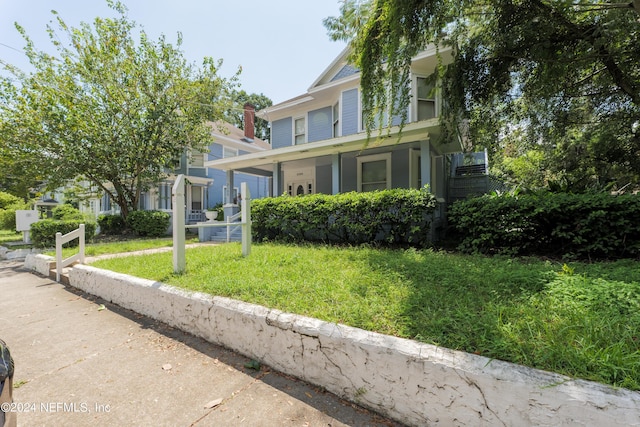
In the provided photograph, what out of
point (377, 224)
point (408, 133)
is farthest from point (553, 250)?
point (408, 133)

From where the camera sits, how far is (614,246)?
4855 mm

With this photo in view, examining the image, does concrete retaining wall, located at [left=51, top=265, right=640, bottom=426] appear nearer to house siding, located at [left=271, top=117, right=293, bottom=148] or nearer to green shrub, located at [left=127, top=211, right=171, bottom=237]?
house siding, located at [left=271, top=117, right=293, bottom=148]

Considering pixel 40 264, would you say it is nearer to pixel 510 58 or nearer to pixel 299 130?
pixel 299 130

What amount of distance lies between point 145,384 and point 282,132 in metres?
12.2

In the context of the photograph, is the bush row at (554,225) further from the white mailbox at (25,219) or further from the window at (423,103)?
the white mailbox at (25,219)

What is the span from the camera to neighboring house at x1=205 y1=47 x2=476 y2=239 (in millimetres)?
8828

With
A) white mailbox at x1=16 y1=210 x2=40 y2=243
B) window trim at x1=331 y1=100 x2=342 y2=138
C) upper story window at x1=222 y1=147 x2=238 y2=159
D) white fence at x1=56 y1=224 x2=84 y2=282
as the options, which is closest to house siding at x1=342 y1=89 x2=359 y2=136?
window trim at x1=331 y1=100 x2=342 y2=138

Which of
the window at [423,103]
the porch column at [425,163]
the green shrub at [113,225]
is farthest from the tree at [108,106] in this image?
the porch column at [425,163]

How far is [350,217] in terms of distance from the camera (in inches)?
282

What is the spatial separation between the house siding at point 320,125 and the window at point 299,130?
1.32 ft

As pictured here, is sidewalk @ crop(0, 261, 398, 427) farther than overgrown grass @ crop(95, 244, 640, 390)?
Yes

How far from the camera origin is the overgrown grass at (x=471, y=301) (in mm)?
1763

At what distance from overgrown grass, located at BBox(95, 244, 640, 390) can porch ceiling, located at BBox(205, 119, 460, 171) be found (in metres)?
3.55

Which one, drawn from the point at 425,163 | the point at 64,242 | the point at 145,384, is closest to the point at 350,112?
the point at 425,163
